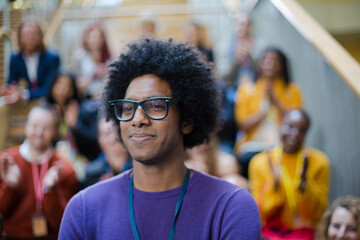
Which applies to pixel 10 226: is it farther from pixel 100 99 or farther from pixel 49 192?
pixel 100 99

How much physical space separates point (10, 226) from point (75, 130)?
1459 millimetres

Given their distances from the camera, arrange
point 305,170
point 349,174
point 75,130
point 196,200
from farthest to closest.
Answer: point 75,130, point 349,174, point 305,170, point 196,200

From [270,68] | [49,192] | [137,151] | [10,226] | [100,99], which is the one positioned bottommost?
[10,226]

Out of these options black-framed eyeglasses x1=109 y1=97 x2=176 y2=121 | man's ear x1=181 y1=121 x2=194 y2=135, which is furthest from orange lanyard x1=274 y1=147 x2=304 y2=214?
black-framed eyeglasses x1=109 y1=97 x2=176 y2=121

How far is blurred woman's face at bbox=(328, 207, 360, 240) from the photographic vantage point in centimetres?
277

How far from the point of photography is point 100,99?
210 cm

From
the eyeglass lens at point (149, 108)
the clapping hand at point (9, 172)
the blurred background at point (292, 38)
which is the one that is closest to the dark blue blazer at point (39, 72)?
the blurred background at point (292, 38)

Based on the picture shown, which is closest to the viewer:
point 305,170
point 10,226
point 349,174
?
point 10,226

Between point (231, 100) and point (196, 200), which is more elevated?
point (231, 100)

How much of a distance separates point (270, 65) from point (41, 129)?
103 inches

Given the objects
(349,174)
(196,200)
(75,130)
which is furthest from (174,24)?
(196,200)

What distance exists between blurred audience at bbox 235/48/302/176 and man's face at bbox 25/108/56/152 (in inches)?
74.1

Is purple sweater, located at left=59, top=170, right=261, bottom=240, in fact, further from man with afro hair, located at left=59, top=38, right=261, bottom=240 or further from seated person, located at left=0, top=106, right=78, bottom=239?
seated person, located at left=0, top=106, right=78, bottom=239

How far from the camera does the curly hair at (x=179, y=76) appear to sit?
1829mm
